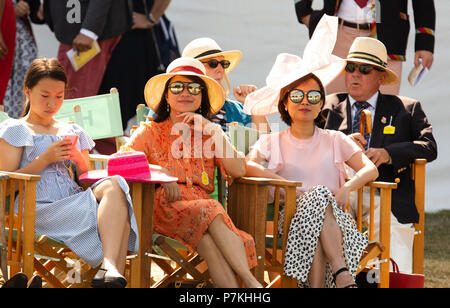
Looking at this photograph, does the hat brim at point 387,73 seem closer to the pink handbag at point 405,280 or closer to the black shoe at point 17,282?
the pink handbag at point 405,280

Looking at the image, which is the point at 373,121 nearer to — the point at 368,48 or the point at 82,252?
the point at 368,48

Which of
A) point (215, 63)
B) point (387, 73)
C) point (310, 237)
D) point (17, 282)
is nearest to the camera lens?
point (17, 282)

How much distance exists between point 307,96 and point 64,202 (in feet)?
4.62

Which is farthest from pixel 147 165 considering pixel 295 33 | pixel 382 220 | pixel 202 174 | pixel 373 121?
pixel 295 33

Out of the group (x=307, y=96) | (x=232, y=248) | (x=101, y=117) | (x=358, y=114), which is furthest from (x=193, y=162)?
(x=101, y=117)

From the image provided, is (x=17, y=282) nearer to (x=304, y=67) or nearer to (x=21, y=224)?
(x=21, y=224)

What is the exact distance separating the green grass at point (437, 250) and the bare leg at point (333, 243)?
1.43 metres

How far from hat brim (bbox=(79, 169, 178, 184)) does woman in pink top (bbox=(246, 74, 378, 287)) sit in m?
0.63

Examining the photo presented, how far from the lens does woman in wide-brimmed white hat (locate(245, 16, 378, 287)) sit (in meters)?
4.45

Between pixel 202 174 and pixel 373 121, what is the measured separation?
48.4 inches

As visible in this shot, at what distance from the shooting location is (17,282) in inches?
150

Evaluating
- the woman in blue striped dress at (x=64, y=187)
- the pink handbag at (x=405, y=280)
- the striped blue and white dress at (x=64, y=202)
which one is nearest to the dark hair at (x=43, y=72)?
the woman in blue striped dress at (x=64, y=187)

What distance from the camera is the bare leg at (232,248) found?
13.9ft

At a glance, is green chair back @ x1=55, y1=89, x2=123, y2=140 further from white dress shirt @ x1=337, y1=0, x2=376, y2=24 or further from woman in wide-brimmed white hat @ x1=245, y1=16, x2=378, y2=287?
white dress shirt @ x1=337, y1=0, x2=376, y2=24
